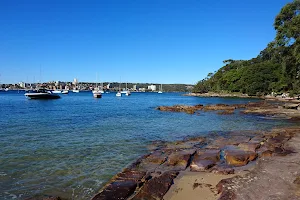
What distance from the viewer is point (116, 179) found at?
10.5m

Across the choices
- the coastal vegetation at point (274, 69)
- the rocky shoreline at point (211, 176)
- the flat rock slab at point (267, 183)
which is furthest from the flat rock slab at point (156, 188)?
the coastal vegetation at point (274, 69)

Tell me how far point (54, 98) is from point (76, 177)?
96.5m

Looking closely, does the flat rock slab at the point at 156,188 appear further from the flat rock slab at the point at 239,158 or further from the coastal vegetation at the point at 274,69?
the coastal vegetation at the point at 274,69

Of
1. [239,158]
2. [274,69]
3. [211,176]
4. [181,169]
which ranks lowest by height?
[181,169]

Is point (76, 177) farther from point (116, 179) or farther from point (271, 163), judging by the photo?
point (271, 163)

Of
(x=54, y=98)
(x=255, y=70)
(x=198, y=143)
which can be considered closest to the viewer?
(x=198, y=143)

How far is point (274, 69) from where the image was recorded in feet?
419

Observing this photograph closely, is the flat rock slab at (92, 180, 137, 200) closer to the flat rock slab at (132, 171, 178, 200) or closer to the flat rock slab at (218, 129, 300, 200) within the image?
the flat rock slab at (132, 171, 178, 200)

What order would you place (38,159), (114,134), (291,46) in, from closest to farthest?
(38,159)
(114,134)
(291,46)

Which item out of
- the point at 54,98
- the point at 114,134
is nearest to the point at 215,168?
the point at 114,134

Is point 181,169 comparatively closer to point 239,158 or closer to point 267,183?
point 239,158

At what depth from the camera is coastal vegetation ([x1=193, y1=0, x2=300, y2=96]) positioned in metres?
42.6

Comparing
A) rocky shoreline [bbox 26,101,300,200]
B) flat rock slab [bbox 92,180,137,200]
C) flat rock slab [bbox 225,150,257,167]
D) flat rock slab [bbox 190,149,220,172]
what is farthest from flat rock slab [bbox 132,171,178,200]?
flat rock slab [bbox 225,150,257,167]

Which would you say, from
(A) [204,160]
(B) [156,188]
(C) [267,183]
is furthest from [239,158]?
(B) [156,188]
